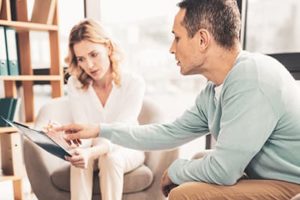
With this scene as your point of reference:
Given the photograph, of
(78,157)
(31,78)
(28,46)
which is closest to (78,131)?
(78,157)

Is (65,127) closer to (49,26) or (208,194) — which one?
(208,194)

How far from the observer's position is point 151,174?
1776 millimetres

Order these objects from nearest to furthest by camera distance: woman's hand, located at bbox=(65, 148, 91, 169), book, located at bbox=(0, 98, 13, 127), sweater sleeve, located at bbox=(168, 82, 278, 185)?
sweater sleeve, located at bbox=(168, 82, 278, 185), woman's hand, located at bbox=(65, 148, 91, 169), book, located at bbox=(0, 98, 13, 127)

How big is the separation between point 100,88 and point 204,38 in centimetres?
99

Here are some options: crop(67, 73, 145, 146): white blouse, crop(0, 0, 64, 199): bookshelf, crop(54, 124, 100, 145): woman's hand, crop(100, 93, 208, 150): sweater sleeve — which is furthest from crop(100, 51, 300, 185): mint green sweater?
crop(0, 0, 64, 199): bookshelf

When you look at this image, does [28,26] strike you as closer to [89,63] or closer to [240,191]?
[89,63]

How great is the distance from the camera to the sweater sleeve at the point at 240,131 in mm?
1032

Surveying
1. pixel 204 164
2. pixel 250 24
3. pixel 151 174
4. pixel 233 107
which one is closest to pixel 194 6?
pixel 233 107

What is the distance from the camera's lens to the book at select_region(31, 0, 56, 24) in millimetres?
2553

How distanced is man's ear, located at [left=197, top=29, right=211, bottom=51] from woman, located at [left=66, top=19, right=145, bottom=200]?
750mm

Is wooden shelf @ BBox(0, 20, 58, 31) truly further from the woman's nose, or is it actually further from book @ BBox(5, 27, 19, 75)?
the woman's nose

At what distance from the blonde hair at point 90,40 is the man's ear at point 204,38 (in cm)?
85

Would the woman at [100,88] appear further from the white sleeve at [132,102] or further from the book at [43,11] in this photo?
the book at [43,11]

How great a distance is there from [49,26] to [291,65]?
5.55 ft
